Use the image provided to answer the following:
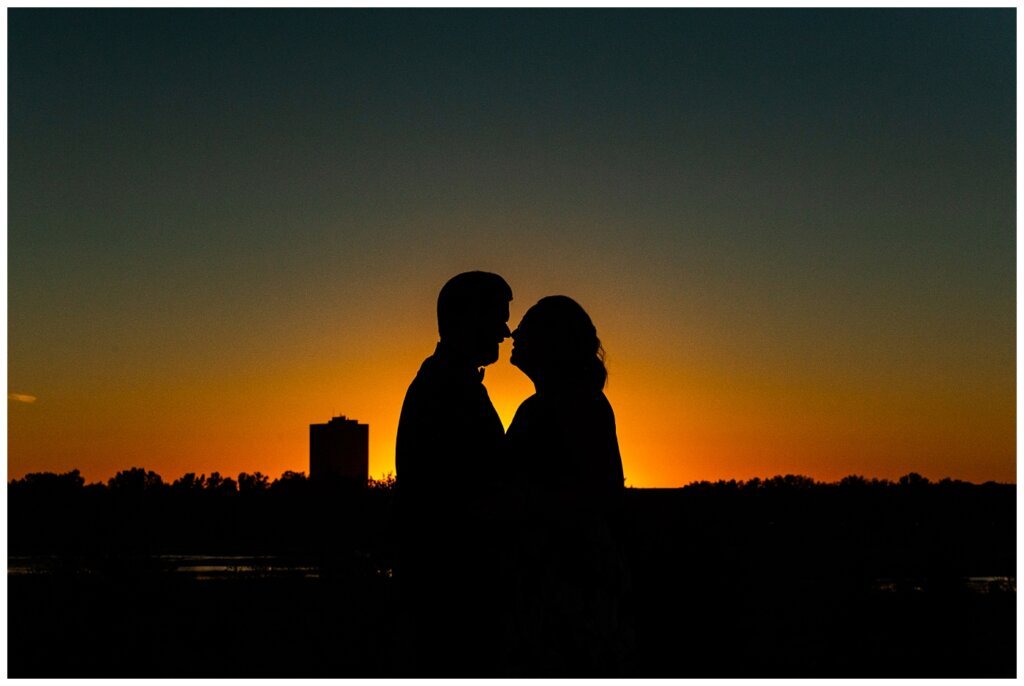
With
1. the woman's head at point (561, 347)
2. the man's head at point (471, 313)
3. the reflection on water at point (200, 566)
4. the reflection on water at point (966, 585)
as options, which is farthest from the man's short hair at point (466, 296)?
the reflection on water at point (200, 566)

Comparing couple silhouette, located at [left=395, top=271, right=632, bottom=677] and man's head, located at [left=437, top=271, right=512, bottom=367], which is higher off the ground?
man's head, located at [left=437, top=271, right=512, bottom=367]

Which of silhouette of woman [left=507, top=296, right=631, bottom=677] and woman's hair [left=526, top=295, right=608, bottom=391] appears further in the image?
woman's hair [left=526, top=295, right=608, bottom=391]

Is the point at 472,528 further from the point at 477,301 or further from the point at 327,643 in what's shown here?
the point at 327,643

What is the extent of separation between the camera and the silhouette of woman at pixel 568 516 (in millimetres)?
4961

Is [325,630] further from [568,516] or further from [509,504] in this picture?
[509,504]

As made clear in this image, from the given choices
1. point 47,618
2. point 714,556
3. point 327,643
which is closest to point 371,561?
point 47,618

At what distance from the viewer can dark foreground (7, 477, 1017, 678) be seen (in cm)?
574

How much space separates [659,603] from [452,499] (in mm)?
1362

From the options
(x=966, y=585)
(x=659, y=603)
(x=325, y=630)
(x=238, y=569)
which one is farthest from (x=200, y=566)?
(x=659, y=603)

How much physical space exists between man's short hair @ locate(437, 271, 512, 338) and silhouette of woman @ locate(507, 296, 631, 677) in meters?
0.41

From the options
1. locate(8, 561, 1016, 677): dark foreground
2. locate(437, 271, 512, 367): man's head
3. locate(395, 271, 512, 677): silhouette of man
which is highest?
locate(437, 271, 512, 367): man's head

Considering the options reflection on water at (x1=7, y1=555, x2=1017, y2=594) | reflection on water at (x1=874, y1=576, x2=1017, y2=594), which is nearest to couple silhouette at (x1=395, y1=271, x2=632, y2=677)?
reflection on water at (x1=7, y1=555, x2=1017, y2=594)

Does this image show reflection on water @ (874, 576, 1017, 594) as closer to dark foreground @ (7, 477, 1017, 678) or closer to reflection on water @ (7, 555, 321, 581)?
dark foreground @ (7, 477, 1017, 678)

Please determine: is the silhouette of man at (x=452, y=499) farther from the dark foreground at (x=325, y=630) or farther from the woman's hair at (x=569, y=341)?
the dark foreground at (x=325, y=630)
